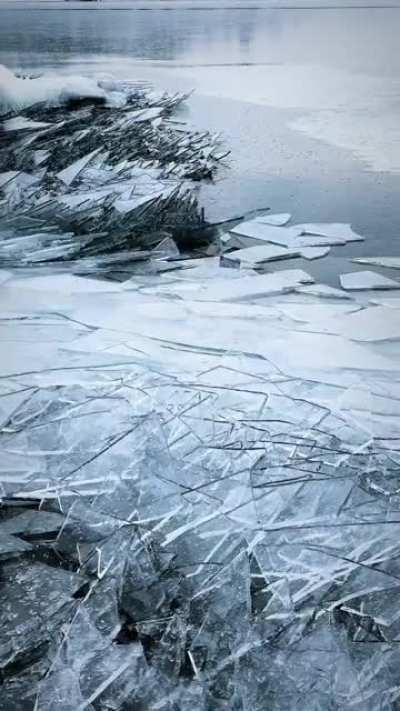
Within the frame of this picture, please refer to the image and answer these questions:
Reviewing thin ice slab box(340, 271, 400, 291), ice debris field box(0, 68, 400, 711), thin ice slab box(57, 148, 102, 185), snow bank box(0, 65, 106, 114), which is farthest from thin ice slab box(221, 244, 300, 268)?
snow bank box(0, 65, 106, 114)

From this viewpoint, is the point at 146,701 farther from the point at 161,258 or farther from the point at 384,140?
the point at 384,140

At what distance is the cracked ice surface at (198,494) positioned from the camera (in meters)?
0.84

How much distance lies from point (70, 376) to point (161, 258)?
0.34 m

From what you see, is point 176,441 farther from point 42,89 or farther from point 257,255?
point 42,89

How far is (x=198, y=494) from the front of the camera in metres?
1.05

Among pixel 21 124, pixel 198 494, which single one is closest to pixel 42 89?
pixel 21 124

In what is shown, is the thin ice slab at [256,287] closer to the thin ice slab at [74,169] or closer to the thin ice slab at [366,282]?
the thin ice slab at [366,282]

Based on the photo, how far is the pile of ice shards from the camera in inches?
55.6

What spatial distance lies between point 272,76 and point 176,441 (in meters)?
0.85

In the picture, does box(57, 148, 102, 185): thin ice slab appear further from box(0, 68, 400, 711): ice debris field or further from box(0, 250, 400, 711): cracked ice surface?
box(0, 250, 400, 711): cracked ice surface

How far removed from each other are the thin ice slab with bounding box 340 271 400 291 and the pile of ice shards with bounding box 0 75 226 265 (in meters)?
0.38

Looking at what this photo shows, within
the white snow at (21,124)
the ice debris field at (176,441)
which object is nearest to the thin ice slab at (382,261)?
the ice debris field at (176,441)

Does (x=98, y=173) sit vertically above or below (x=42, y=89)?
below

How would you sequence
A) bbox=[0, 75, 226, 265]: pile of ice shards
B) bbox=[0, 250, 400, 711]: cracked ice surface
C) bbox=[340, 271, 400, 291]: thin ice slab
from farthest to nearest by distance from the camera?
1. bbox=[0, 75, 226, 265]: pile of ice shards
2. bbox=[340, 271, 400, 291]: thin ice slab
3. bbox=[0, 250, 400, 711]: cracked ice surface
